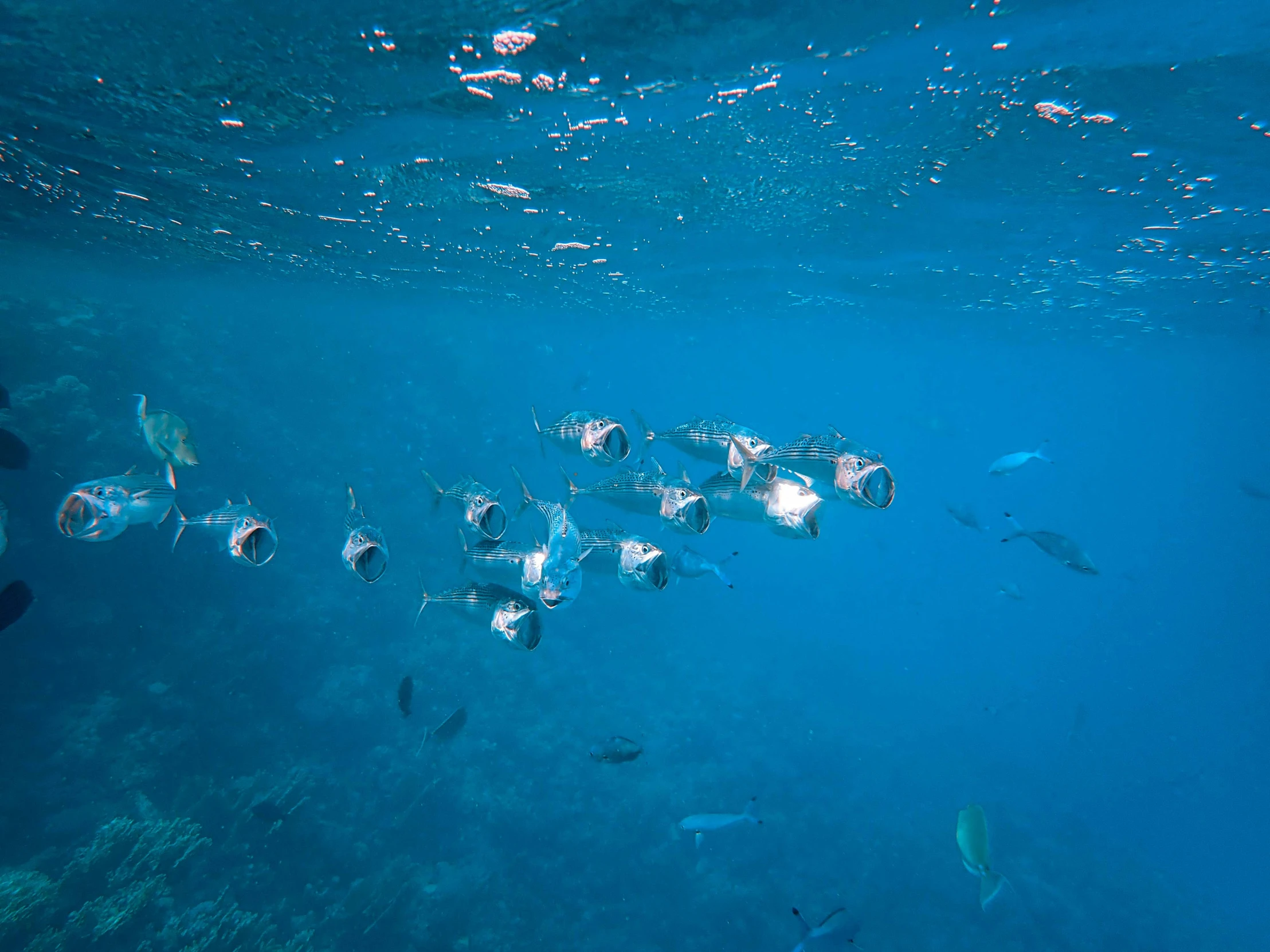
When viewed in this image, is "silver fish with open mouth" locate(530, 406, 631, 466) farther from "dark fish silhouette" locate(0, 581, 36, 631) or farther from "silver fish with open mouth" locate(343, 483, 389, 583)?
"dark fish silhouette" locate(0, 581, 36, 631)

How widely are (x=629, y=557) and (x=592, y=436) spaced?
130 cm

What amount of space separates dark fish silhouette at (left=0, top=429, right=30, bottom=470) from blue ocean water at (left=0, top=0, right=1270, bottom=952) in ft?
10.4

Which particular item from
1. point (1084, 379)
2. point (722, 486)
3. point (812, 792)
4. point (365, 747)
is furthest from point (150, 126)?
point (1084, 379)

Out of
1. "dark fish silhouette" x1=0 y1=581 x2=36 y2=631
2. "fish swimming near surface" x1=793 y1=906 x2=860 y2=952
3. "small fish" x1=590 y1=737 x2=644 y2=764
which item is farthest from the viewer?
"small fish" x1=590 y1=737 x2=644 y2=764

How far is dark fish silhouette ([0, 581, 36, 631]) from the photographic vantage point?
5168 mm

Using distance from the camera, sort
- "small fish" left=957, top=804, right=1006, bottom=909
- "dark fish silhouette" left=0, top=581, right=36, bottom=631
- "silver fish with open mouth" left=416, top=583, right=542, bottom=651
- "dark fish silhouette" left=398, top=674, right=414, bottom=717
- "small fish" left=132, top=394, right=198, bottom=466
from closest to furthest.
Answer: "silver fish with open mouth" left=416, top=583, right=542, bottom=651 < "dark fish silhouette" left=0, top=581, right=36, bottom=631 < "small fish" left=957, top=804, right=1006, bottom=909 < "small fish" left=132, top=394, right=198, bottom=466 < "dark fish silhouette" left=398, top=674, right=414, bottom=717

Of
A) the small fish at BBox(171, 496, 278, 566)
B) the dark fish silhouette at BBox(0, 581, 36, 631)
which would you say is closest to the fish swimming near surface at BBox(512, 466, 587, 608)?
the small fish at BBox(171, 496, 278, 566)

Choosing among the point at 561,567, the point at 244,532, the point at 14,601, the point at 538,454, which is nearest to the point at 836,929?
the point at 561,567

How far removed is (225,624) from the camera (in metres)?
16.3

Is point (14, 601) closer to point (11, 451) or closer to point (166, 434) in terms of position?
point (166, 434)

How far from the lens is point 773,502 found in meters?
5.45

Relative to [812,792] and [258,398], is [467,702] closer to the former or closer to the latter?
[812,792]

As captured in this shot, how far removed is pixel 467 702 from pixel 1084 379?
5891cm

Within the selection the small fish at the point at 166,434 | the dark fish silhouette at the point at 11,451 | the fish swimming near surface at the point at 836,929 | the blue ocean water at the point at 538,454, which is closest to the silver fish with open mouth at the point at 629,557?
the blue ocean water at the point at 538,454
